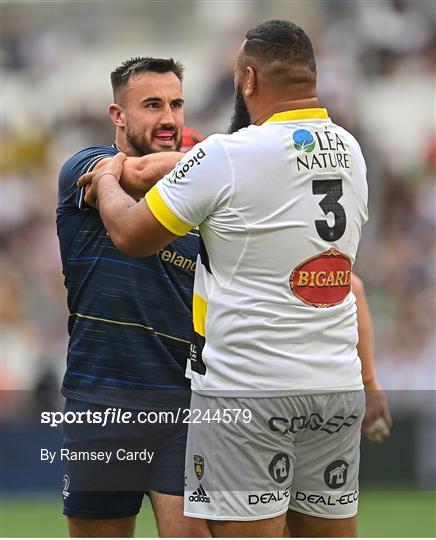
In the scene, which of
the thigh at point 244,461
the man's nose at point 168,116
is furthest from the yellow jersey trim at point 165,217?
the man's nose at point 168,116

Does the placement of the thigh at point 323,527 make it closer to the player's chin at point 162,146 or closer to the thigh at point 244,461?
the thigh at point 244,461

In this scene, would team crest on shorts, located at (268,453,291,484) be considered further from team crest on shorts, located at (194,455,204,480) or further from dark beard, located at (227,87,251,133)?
dark beard, located at (227,87,251,133)

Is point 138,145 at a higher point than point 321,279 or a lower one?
higher

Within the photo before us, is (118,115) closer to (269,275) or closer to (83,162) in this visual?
(83,162)

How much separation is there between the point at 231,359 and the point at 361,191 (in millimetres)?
715

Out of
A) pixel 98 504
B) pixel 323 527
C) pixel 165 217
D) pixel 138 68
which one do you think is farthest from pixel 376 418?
pixel 138 68

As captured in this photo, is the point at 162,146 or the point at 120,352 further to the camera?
the point at 162,146

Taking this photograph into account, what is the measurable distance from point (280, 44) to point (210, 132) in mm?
8124

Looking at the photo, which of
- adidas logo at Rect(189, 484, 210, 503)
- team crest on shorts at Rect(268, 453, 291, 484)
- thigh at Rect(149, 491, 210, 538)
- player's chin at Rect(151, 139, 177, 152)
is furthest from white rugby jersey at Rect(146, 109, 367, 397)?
player's chin at Rect(151, 139, 177, 152)

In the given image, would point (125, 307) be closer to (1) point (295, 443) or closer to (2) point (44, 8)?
(1) point (295, 443)

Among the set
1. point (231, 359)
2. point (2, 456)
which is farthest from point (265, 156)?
point (2, 456)

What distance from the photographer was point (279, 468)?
3.62 meters

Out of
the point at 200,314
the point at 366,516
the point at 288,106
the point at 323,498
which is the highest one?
the point at 288,106

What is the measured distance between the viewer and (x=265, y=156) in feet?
11.6
